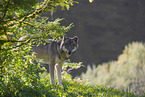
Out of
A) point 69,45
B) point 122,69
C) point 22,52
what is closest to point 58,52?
point 69,45

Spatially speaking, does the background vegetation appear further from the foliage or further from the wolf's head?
the foliage

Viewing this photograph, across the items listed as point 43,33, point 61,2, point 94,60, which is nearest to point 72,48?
point 43,33

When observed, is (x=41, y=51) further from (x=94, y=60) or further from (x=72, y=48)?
(x=94, y=60)

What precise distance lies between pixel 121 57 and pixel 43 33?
3.74m

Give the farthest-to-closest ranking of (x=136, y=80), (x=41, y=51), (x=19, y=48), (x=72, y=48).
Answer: (x=41, y=51), (x=72, y=48), (x=136, y=80), (x=19, y=48)

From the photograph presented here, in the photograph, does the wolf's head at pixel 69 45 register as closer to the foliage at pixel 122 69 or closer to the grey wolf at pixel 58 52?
the grey wolf at pixel 58 52

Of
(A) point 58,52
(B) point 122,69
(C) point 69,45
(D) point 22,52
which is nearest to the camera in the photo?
(D) point 22,52

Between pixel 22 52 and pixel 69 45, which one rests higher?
→ pixel 69 45

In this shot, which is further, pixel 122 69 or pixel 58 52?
pixel 122 69

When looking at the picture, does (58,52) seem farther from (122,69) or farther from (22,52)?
(122,69)

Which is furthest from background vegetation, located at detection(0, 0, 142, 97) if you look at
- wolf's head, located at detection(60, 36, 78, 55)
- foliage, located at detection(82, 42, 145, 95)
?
foliage, located at detection(82, 42, 145, 95)

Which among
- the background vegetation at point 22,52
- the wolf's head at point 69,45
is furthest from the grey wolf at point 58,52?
the background vegetation at point 22,52

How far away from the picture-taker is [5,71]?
17.1 feet

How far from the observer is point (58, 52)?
684cm
